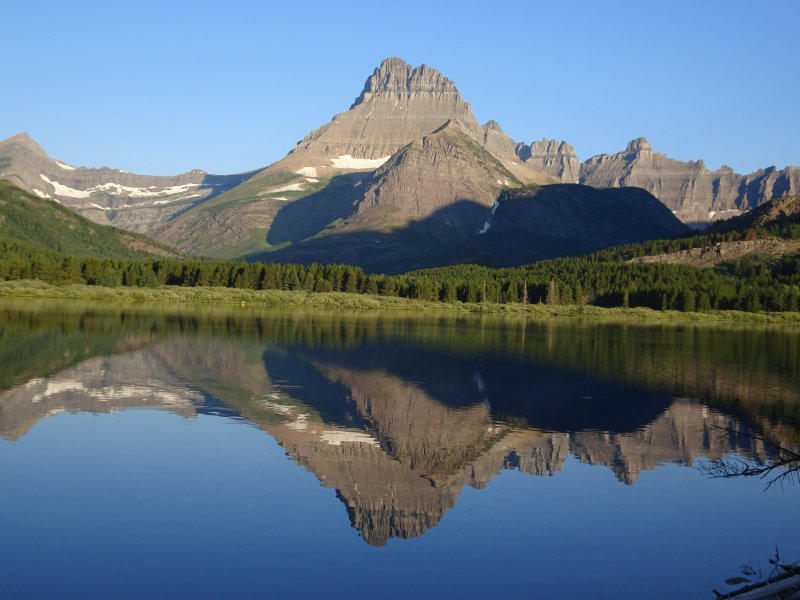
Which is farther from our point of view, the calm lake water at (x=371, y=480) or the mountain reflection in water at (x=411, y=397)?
the mountain reflection in water at (x=411, y=397)

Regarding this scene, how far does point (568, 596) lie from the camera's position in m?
22.8

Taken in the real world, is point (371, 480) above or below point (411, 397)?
below

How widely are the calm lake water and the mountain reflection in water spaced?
24cm

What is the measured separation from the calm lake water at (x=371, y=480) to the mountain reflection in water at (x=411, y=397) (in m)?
0.24

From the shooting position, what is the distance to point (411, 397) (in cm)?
5566

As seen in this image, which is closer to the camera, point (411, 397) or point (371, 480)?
point (371, 480)

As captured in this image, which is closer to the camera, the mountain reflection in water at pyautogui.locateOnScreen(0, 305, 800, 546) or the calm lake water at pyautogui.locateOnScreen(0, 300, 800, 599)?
the calm lake water at pyautogui.locateOnScreen(0, 300, 800, 599)

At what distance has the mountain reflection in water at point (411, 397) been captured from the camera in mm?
36906

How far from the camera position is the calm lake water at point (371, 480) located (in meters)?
23.7

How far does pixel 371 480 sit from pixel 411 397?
22.3m

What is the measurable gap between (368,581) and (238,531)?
5.25 meters

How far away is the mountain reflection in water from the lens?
36.9 meters

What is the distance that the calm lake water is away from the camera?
23.7m

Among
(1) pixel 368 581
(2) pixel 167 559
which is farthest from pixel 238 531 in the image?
(1) pixel 368 581
